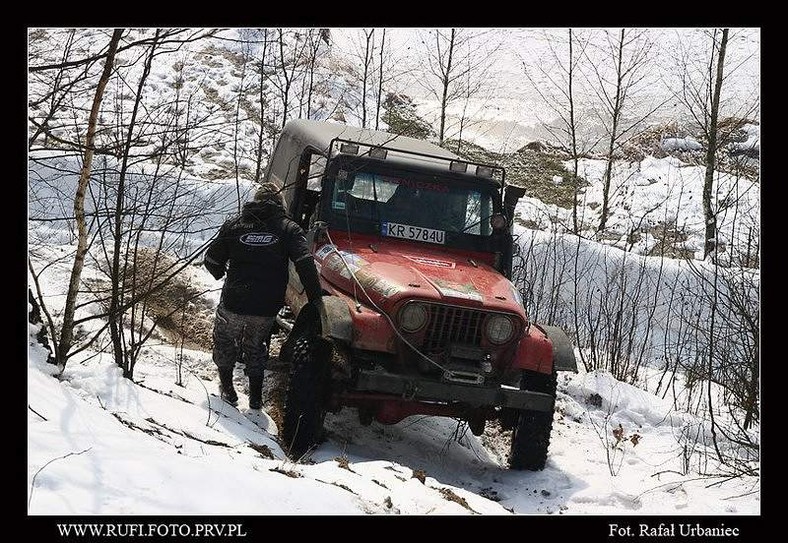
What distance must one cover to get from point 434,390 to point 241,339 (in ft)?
5.82

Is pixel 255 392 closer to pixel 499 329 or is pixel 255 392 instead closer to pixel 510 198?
pixel 499 329

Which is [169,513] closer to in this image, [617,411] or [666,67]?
[617,411]

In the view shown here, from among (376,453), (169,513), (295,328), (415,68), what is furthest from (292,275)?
(415,68)

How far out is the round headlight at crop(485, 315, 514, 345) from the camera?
5398 mm

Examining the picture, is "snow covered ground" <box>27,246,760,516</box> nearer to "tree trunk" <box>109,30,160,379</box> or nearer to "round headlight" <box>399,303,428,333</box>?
"tree trunk" <box>109,30,160,379</box>

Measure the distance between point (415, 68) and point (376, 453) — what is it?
47.1 feet

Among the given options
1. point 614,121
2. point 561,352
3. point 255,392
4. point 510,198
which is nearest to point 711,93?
point 614,121

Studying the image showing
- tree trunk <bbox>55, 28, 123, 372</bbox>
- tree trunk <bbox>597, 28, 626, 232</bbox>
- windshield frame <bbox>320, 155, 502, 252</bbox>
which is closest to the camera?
tree trunk <bbox>55, 28, 123, 372</bbox>

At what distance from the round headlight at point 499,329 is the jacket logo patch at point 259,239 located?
1.75 m

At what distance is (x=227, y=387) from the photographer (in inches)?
246

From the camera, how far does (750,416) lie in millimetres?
6418

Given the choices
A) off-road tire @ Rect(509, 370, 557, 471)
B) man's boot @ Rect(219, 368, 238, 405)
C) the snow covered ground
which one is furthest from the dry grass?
man's boot @ Rect(219, 368, 238, 405)

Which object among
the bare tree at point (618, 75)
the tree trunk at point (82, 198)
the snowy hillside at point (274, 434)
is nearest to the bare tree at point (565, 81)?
the bare tree at point (618, 75)

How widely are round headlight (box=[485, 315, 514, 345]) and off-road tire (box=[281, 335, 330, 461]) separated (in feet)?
3.73
